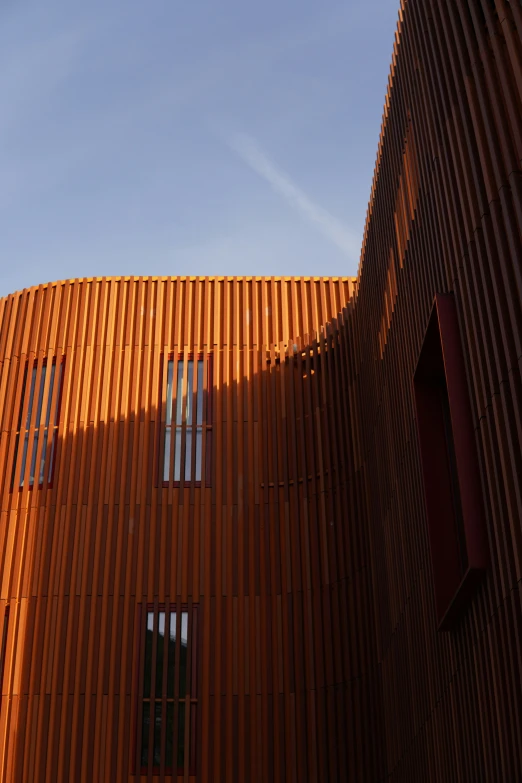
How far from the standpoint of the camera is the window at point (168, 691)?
1250 cm

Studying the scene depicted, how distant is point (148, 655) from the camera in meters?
13.2

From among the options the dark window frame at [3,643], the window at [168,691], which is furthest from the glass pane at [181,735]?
the dark window frame at [3,643]

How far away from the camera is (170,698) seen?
42.2 ft

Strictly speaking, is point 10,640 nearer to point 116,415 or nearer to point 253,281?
point 116,415

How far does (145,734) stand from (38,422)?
15.9ft

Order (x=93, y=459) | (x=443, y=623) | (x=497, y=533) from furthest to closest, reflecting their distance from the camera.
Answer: (x=93, y=459), (x=443, y=623), (x=497, y=533)

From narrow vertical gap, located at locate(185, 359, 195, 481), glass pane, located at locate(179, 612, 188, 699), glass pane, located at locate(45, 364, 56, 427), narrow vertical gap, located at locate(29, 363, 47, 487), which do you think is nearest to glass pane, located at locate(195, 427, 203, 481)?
narrow vertical gap, located at locate(185, 359, 195, 481)

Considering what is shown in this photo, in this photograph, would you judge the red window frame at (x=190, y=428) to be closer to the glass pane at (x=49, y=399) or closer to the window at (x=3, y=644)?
the glass pane at (x=49, y=399)

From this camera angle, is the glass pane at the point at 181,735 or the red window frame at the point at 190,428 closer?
the glass pane at the point at 181,735

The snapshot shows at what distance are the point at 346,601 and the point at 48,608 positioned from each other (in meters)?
3.98

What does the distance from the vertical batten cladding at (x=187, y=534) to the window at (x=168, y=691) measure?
141 mm

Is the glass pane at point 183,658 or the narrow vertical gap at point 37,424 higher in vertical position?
the narrow vertical gap at point 37,424

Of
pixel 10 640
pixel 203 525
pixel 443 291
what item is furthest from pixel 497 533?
pixel 10 640

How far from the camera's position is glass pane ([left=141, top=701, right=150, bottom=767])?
12492 millimetres
